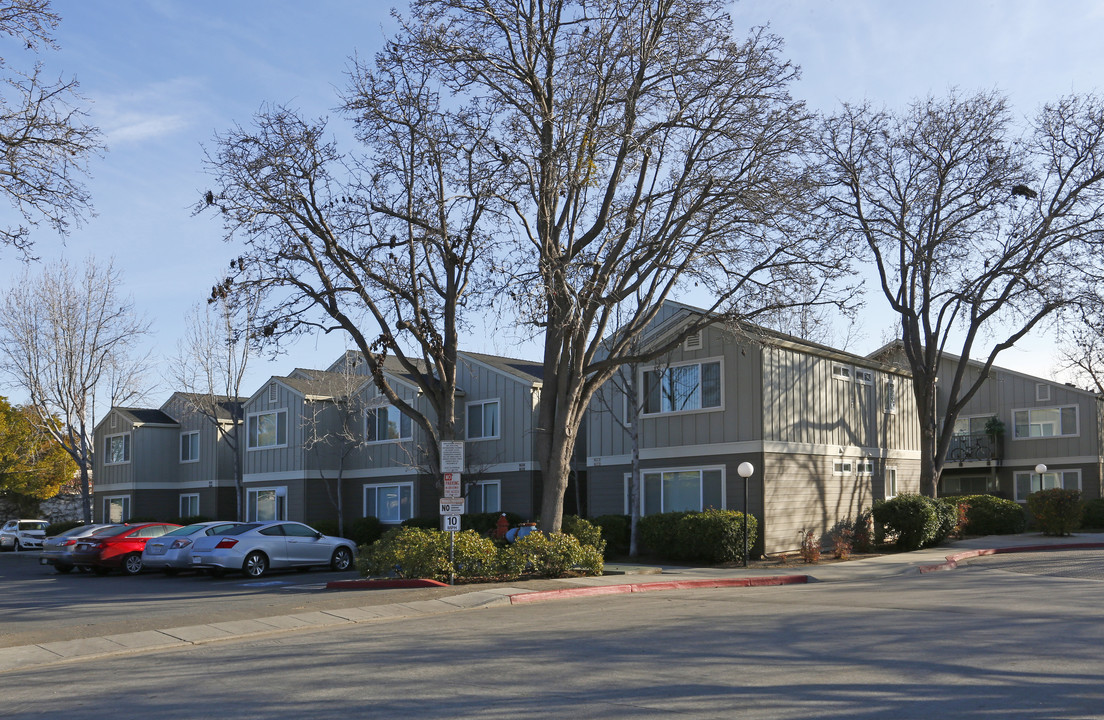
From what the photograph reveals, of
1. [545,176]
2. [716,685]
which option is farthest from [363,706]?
[545,176]

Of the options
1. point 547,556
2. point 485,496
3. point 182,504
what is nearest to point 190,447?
point 182,504

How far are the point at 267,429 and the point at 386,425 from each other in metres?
5.74

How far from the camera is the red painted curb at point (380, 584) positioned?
1894 cm

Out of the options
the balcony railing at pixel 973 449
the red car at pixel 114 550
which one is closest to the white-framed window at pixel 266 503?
the red car at pixel 114 550

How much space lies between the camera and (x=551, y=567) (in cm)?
2022

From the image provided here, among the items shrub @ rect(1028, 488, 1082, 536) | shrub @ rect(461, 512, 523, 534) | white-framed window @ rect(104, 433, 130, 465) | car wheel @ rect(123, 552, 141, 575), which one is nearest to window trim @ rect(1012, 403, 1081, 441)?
shrub @ rect(1028, 488, 1082, 536)

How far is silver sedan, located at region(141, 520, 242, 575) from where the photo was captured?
78.8 feet

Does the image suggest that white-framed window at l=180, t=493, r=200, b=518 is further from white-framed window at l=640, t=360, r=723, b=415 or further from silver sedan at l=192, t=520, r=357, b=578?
white-framed window at l=640, t=360, r=723, b=415

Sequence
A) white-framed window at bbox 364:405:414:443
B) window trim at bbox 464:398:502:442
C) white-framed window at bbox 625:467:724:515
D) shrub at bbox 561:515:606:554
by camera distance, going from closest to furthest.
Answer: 1. shrub at bbox 561:515:606:554
2. white-framed window at bbox 625:467:724:515
3. window trim at bbox 464:398:502:442
4. white-framed window at bbox 364:405:414:443

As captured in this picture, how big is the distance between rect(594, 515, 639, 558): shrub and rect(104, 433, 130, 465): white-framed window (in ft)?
89.3

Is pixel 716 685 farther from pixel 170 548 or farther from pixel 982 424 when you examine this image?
pixel 982 424

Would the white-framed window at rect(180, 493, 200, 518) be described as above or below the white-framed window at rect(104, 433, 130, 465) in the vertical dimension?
below

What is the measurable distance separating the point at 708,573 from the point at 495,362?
47.7 feet

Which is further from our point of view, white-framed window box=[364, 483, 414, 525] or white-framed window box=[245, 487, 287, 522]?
white-framed window box=[245, 487, 287, 522]
